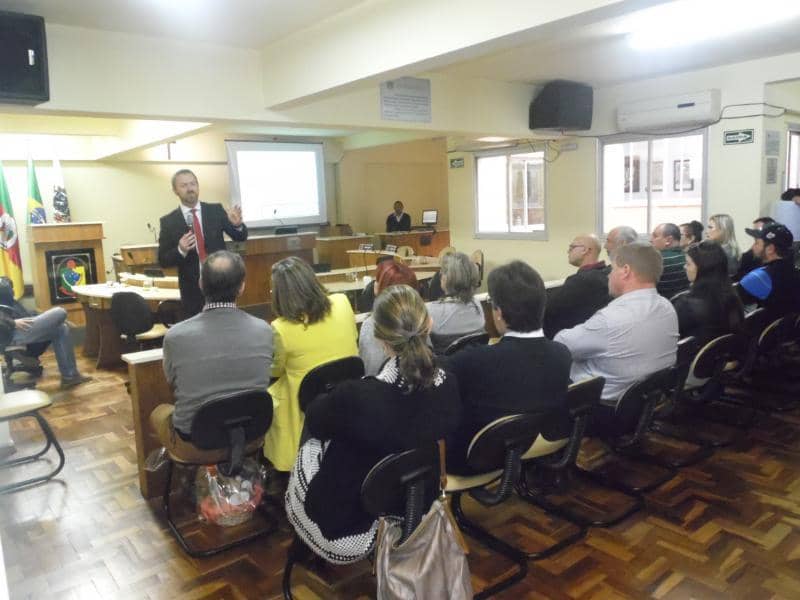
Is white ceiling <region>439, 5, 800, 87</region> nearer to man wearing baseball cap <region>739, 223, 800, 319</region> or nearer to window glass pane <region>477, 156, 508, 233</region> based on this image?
man wearing baseball cap <region>739, 223, 800, 319</region>

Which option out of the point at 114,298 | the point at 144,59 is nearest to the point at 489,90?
the point at 144,59

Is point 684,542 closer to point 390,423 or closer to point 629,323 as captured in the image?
point 629,323

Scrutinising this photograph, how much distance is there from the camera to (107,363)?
19.5ft

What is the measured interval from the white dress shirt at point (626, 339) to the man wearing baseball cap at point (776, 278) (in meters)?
1.62

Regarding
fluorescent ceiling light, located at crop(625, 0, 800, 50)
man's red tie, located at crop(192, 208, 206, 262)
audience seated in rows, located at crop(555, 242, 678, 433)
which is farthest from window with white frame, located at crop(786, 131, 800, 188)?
man's red tie, located at crop(192, 208, 206, 262)

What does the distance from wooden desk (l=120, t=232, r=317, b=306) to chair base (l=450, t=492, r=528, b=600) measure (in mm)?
5502

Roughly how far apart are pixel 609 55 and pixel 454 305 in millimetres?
3162

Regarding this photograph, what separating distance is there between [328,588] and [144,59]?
11.2ft

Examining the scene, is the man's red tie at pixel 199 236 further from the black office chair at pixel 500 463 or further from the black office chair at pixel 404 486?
the black office chair at pixel 404 486

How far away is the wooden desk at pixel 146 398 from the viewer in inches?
118

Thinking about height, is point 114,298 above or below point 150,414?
above

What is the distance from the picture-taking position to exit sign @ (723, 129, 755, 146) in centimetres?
568

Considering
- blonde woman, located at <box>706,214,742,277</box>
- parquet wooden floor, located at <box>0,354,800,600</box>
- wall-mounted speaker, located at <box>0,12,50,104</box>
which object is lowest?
parquet wooden floor, located at <box>0,354,800,600</box>

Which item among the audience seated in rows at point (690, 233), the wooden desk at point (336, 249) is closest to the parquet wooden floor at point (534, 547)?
the audience seated in rows at point (690, 233)
